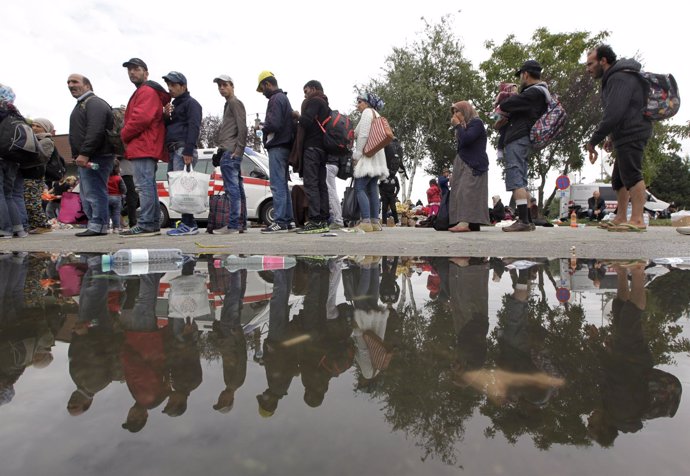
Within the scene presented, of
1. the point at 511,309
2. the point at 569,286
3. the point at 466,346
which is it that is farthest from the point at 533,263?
the point at 466,346

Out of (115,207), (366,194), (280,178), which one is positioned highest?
(280,178)

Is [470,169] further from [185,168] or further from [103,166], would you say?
[103,166]

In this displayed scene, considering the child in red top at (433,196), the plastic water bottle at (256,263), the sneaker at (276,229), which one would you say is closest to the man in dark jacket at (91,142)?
the sneaker at (276,229)

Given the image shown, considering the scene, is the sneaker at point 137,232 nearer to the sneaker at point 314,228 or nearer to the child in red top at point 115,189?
the sneaker at point 314,228

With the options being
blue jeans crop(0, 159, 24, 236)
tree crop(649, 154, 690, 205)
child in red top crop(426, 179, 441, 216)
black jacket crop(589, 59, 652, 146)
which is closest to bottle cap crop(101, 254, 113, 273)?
blue jeans crop(0, 159, 24, 236)

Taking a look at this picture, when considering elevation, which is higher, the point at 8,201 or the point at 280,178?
the point at 280,178

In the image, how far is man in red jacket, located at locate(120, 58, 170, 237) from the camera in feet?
15.8

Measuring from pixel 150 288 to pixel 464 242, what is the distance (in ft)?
8.91

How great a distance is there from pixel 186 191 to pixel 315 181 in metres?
1.49

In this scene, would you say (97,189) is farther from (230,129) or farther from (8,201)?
(230,129)

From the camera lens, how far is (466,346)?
46.8 inches

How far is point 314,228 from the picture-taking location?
541 cm

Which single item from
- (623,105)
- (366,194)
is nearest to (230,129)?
(366,194)

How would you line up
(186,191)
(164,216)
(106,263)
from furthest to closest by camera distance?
(164,216) → (186,191) → (106,263)
